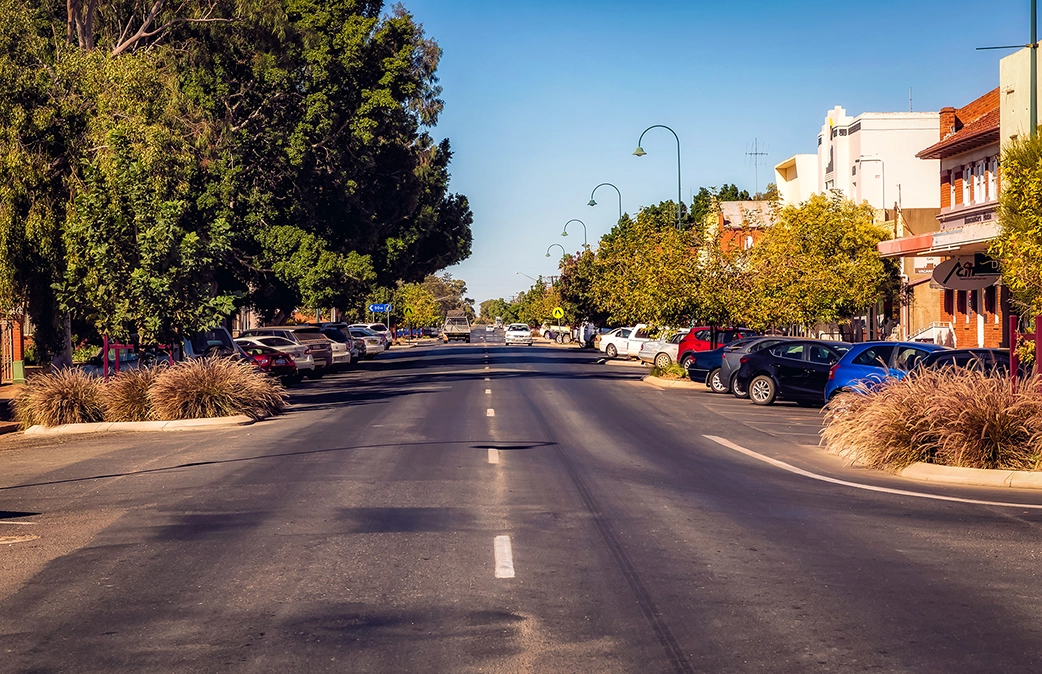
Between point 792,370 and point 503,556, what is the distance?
782 inches

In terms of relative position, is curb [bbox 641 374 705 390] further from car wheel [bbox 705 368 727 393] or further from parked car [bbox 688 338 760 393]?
car wheel [bbox 705 368 727 393]

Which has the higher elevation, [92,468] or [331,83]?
[331,83]

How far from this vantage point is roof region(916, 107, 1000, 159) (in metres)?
40.7

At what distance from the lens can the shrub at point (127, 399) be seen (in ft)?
72.9

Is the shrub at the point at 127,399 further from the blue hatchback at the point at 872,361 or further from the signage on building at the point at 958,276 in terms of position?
the signage on building at the point at 958,276

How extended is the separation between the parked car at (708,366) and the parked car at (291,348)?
12.7 meters

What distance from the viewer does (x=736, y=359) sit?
3039cm

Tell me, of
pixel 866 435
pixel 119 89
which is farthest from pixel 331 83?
pixel 866 435

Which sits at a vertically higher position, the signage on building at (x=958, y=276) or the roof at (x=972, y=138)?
the roof at (x=972, y=138)

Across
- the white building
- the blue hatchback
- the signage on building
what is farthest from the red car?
the white building

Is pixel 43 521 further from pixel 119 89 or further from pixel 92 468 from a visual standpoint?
pixel 119 89

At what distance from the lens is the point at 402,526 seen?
34.5 feet

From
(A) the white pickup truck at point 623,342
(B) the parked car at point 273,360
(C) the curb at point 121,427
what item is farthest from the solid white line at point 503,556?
(A) the white pickup truck at point 623,342

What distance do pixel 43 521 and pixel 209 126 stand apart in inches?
1127
